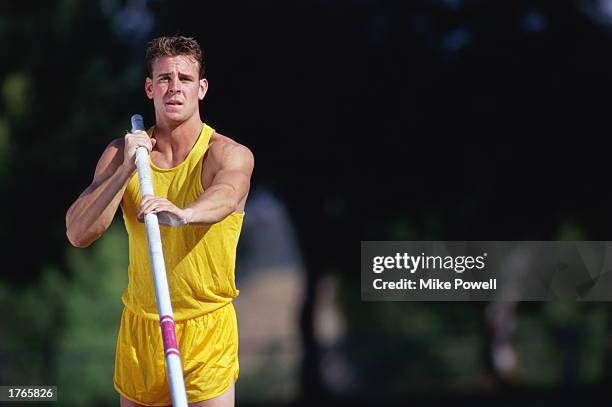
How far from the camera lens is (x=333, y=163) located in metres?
23.0

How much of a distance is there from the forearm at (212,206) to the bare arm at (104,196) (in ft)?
1.29

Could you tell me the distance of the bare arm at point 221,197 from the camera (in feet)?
17.5

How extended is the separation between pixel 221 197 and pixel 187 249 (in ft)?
1.25

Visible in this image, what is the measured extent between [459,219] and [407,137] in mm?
2333

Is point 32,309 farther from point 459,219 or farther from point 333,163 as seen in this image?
point 459,219

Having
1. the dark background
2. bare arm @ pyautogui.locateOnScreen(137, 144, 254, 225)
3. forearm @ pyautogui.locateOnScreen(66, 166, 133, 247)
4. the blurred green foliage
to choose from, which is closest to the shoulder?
bare arm @ pyautogui.locateOnScreen(137, 144, 254, 225)

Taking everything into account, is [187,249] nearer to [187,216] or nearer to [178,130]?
[187,216]

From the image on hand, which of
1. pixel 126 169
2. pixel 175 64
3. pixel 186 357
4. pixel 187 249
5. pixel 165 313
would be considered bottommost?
pixel 186 357

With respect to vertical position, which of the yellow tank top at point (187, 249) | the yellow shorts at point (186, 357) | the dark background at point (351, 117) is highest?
the dark background at point (351, 117)

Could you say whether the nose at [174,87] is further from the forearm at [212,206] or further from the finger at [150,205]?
the finger at [150,205]

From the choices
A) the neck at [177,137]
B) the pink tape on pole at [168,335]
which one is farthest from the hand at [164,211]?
the neck at [177,137]

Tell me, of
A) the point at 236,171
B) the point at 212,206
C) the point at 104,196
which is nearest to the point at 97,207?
the point at 104,196

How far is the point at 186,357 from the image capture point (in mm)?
5824

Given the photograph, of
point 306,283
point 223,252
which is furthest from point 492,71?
point 223,252
